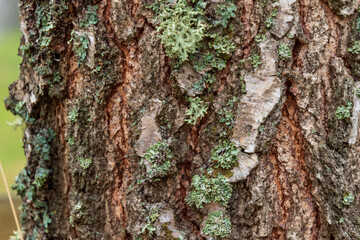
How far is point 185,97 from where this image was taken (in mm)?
1151

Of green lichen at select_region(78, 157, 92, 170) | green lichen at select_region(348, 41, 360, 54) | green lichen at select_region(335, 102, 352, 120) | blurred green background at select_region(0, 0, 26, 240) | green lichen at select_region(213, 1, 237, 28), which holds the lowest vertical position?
green lichen at select_region(335, 102, 352, 120)

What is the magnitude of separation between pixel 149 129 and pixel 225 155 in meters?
0.25

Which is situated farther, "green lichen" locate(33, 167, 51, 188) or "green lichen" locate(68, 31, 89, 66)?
"green lichen" locate(33, 167, 51, 188)

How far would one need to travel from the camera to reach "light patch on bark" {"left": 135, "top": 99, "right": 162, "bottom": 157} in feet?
3.83

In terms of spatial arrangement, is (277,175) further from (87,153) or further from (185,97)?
(87,153)

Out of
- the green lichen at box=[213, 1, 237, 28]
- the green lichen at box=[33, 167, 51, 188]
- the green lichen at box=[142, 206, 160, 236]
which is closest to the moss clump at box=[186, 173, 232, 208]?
the green lichen at box=[142, 206, 160, 236]

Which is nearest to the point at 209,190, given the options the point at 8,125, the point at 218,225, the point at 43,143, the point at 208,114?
the point at 218,225

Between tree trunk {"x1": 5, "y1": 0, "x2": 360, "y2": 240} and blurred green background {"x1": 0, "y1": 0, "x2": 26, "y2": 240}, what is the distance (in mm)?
637

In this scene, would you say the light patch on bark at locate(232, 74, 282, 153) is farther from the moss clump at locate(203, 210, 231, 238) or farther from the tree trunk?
the moss clump at locate(203, 210, 231, 238)

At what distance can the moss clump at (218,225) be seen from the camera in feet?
3.81

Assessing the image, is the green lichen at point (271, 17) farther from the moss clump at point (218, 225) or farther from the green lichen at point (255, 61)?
the moss clump at point (218, 225)

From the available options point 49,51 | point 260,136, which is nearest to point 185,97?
point 260,136

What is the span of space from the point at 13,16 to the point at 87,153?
757 centimetres

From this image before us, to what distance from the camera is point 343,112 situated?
3.68 feet
